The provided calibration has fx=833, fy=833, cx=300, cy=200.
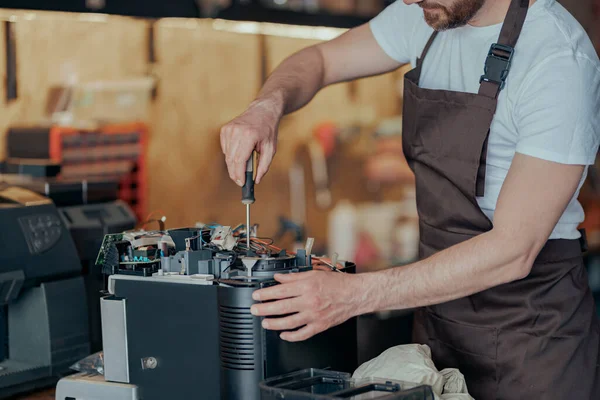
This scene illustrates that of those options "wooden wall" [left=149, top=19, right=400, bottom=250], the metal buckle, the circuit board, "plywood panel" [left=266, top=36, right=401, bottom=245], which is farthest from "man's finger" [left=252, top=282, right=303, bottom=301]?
"plywood panel" [left=266, top=36, right=401, bottom=245]

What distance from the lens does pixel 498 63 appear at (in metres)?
1.67

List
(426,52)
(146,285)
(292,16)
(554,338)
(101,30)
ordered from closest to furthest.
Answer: (146,285) → (554,338) → (426,52) → (101,30) → (292,16)

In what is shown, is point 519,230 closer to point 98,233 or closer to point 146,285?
point 146,285

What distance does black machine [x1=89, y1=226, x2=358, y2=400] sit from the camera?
139 centimetres

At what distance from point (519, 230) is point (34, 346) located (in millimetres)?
1194

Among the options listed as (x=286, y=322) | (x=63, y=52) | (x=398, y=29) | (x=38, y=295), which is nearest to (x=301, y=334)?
(x=286, y=322)

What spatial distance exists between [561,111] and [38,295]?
1.27 meters

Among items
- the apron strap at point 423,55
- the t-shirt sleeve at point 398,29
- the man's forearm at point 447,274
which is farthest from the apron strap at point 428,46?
the man's forearm at point 447,274

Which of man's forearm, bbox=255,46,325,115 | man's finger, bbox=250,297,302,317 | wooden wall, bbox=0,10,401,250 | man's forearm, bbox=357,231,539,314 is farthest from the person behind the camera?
wooden wall, bbox=0,10,401,250

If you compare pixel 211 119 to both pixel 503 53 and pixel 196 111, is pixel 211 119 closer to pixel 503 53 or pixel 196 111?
pixel 196 111

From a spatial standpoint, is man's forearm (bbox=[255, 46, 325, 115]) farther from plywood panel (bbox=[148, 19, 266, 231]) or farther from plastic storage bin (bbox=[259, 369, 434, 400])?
plywood panel (bbox=[148, 19, 266, 231])

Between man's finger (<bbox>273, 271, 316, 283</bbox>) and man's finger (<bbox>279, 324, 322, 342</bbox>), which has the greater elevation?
man's finger (<bbox>273, 271, 316, 283</bbox>)

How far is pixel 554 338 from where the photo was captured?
1735 mm

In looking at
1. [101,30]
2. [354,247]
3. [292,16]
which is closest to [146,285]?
[101,30]
